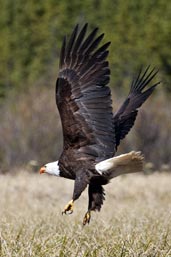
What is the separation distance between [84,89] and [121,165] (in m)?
0.81

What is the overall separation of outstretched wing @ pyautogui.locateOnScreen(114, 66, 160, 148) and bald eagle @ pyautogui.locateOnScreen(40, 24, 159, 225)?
2.48 ft

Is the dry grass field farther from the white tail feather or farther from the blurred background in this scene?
the blurred background

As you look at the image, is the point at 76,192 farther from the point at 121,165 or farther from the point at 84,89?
the point at 84,89

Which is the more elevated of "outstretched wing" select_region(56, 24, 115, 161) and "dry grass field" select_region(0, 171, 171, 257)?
"outstretched wing" select_region(56, 24, 115, 161)

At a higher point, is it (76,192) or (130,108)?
(130,108)

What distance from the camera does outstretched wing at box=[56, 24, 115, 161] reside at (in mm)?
7992

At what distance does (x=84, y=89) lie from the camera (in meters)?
8.08

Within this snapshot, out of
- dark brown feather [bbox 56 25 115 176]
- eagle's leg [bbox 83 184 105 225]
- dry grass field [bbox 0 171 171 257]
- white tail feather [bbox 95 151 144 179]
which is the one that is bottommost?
dry grass field [bbox 0 171 171 257]

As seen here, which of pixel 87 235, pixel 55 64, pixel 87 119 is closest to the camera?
pixel 87 235

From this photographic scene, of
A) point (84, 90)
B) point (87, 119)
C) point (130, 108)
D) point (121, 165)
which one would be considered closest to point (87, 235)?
point (121, 165)

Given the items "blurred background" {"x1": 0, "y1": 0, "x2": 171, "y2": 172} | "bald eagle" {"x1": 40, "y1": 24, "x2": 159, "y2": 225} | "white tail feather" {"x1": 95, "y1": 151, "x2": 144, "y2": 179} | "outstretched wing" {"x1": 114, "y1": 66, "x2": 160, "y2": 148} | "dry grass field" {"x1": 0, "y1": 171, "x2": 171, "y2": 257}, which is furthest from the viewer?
"blurred background" {"x1": 0, "y1": 0, "x2": 171, "y2": 172}

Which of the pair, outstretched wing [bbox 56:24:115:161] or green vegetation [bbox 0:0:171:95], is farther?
green vegetation [bbox 0:0:171:95]

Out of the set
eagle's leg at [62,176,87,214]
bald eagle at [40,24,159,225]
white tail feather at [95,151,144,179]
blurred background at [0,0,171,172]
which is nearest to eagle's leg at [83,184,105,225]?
bald eagle at [40,24,159,225]

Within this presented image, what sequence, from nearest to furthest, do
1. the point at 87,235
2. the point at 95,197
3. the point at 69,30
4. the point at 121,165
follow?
the point at 87,235 → the point at 121,165 → the point at 95,197 → the point at 69,30
